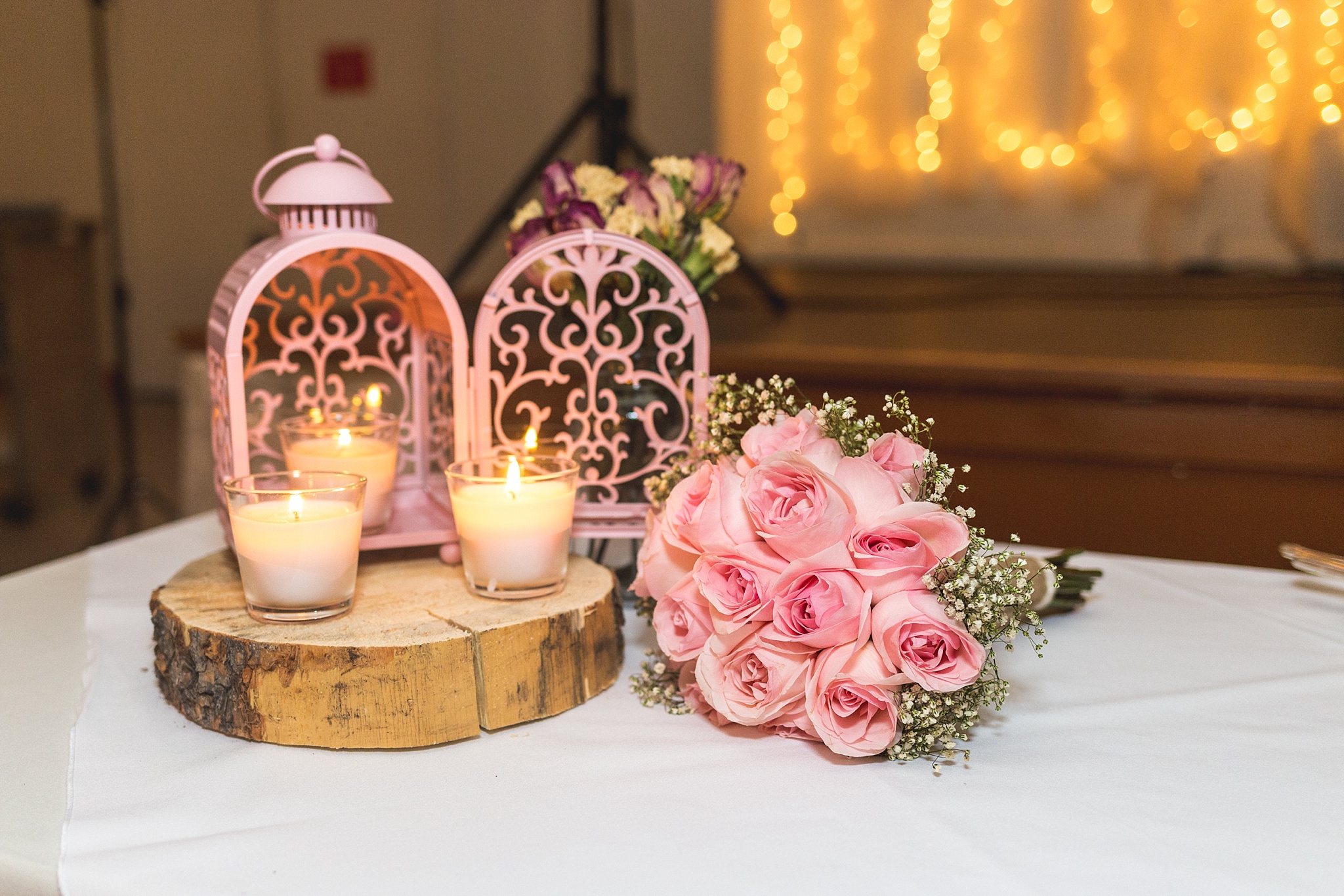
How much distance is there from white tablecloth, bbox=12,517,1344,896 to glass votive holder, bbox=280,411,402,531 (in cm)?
19

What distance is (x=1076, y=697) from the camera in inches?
28.6

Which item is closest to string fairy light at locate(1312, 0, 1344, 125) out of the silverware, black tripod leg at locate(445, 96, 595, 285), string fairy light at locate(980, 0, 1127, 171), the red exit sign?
string fairy light at locate(980, 0, 1127, 171)

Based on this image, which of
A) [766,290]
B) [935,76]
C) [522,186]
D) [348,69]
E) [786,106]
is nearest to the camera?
[522,186]

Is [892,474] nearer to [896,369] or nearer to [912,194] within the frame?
[896,369]

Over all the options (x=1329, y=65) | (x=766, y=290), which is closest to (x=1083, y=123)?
(x=1329, y=65)

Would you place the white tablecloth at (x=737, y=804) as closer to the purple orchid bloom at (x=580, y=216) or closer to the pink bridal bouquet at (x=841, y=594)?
the pink bridal bouquet at (x=841, y=594)

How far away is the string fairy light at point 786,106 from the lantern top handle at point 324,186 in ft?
7.69

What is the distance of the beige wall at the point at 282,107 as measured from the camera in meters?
3.42

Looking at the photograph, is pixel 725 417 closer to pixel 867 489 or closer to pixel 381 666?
pixel 867 489

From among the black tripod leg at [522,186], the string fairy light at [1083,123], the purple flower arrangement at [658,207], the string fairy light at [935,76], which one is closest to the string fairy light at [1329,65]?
the string fairy light at [1083,123]

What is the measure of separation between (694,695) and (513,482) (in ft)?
0.59

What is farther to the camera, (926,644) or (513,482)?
(513,482)

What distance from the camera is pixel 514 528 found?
0.70 m

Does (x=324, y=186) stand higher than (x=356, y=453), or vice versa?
(x=324, y=186)
